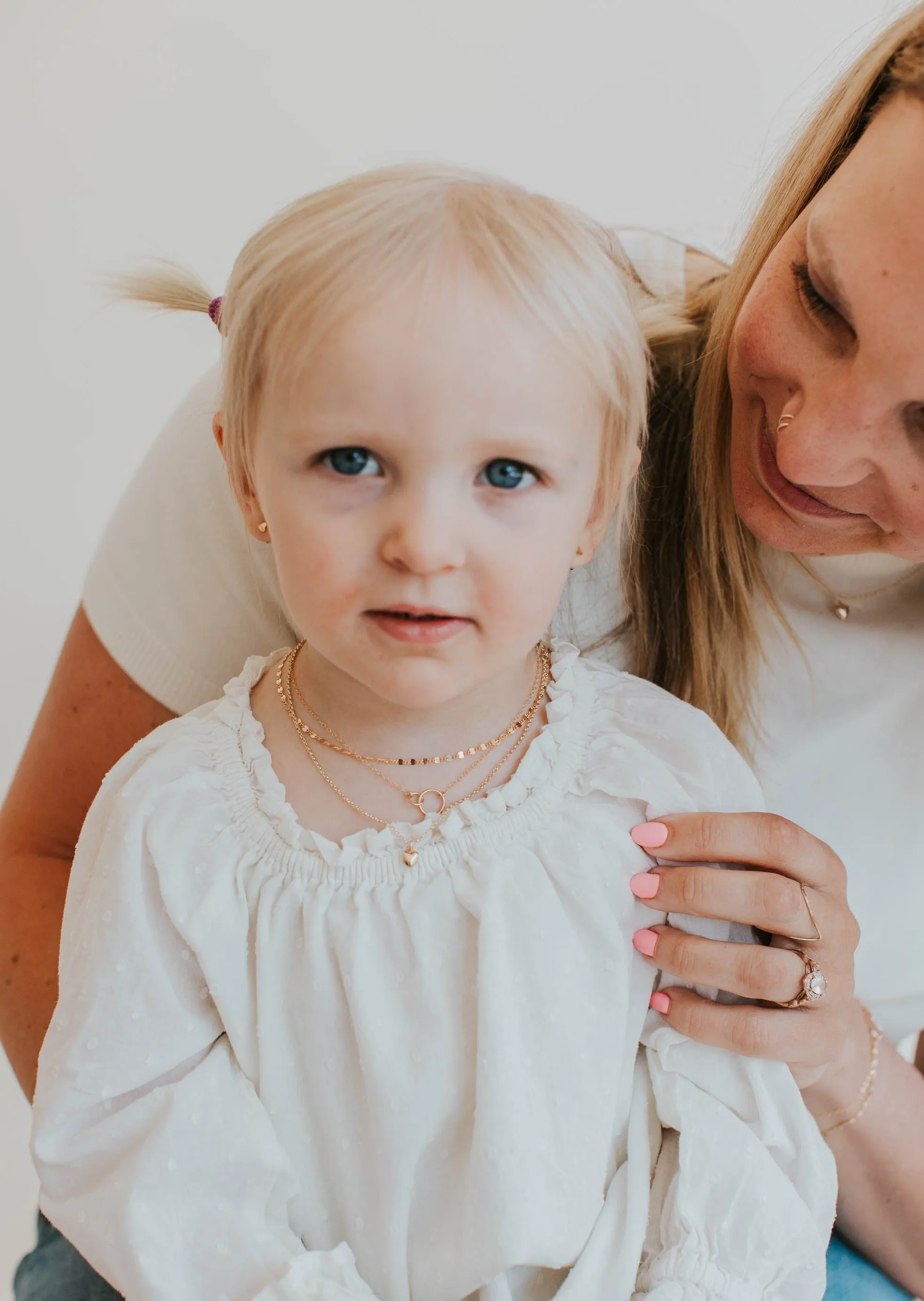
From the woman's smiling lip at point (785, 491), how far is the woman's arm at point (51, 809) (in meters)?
0.59

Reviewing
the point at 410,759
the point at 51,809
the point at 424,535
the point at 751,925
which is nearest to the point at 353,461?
the point at 424,535

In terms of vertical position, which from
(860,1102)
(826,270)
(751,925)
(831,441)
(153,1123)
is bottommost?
(860,1102)

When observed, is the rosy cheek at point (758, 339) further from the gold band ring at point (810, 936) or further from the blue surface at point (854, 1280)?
the blue surface at point (854, 1280)

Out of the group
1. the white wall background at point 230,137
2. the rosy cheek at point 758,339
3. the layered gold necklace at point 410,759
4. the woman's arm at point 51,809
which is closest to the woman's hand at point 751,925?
the layered gold necklace at point 410,759

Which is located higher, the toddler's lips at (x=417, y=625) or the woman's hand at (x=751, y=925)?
the toddler's lips at (x=417, y=625)

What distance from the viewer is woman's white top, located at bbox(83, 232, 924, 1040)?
105 centimetres

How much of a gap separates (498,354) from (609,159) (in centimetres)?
109

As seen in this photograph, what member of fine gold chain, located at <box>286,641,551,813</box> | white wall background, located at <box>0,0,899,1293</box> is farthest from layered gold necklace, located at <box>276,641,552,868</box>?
white wall background, located at <box>0,0,899,1293</box>

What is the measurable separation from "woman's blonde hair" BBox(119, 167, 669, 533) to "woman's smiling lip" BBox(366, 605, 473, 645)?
158 millimetres

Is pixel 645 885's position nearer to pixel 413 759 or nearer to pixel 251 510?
pixel 413 759

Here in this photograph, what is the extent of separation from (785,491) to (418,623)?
0.34 meters

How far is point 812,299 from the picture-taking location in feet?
2.67

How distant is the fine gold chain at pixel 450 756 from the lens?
2.73 ft

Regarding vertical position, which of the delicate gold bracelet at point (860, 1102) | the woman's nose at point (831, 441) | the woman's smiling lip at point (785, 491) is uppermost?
the woman's nose at point (831, 441)
